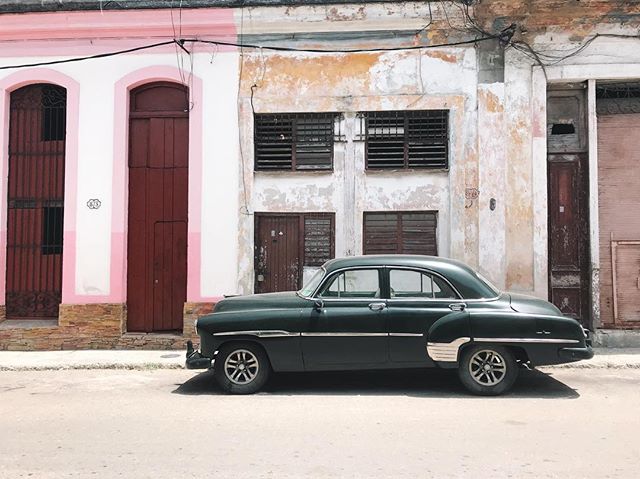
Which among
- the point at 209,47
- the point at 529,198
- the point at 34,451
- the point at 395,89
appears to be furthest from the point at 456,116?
the point at 34,451

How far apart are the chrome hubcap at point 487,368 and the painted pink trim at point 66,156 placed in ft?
23.5

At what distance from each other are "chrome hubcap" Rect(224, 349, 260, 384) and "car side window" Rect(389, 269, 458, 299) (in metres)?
1.85

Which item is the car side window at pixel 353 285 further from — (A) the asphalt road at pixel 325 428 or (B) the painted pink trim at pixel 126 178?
(B) the painted pink trim at pixel 126 178

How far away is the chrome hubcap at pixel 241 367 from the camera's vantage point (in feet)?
22.8

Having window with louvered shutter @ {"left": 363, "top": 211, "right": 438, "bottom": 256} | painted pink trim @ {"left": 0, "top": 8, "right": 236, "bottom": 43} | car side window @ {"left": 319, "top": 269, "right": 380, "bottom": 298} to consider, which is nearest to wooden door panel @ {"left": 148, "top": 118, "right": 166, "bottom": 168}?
painted pink trim @ {"left": 0, "top": 8, "right": 236, "bottom": 43}

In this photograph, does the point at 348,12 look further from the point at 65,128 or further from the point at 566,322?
the point at 566,322

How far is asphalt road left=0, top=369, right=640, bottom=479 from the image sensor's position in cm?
443

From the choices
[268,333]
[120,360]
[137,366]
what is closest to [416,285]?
[268,333]

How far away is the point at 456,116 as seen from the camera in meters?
10.2

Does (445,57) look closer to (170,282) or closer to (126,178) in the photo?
(126,178)

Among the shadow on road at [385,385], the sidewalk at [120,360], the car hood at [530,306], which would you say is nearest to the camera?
the car hood at [530,306]

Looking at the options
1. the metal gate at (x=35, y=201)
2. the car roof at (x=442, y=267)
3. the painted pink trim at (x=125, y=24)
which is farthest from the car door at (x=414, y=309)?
the metal gate at (x=35, y=201)

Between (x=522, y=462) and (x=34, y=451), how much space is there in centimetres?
396

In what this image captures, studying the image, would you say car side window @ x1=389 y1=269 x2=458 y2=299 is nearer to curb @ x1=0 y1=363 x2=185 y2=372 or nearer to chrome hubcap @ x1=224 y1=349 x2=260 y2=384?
chrome hubcap @ x1=224 y1=349 x2=260 y2=384
